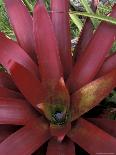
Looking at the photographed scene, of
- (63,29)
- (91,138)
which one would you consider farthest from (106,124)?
(63,29)

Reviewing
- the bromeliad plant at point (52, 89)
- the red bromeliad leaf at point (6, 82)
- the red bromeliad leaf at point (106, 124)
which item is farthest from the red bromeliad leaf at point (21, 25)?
the red bromeliad leaf at point (106, 124)

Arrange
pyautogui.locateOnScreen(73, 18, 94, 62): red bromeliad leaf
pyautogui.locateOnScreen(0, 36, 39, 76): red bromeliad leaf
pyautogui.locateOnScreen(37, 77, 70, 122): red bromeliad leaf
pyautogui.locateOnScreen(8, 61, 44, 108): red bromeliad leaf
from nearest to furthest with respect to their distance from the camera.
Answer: pyautogui.locateOnScreen(8, 61, 44, 108): red bromeliad leaf
pyautogui.locateOnScreen(37, 77, 70, 122): red bromeliad leaf
pyautogui.locateOnScreen(0, 36, 39, 76): red bromeliad leaf
pyautogui.locateOnScreen(73, 18, 94, 62): red bromeliad leaf

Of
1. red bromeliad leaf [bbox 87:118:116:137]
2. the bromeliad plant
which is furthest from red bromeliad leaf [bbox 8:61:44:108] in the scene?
red bromeliad leaf [bbox 87:118:116:137]

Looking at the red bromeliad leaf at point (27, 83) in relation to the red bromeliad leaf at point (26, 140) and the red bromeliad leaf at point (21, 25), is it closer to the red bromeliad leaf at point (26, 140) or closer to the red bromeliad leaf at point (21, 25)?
the red bromeliad leaf at point (26, 140)

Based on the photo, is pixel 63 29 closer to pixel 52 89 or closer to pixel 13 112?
pixel 52 89

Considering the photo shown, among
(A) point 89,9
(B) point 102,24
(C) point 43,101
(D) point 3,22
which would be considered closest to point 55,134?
(C) point 43,101

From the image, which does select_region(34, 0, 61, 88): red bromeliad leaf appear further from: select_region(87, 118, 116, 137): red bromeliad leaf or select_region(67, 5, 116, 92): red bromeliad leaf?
select_region(87, 118, 116, 137): red bromeliad leaf

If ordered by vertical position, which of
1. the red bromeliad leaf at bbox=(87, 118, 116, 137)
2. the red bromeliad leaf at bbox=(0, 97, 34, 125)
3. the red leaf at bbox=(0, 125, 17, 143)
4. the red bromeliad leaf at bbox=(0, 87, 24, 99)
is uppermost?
the red bromeliad leaf at bbox=(0, 87, 24, 99)

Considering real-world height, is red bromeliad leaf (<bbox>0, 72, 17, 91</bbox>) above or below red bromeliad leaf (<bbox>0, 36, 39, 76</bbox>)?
below
